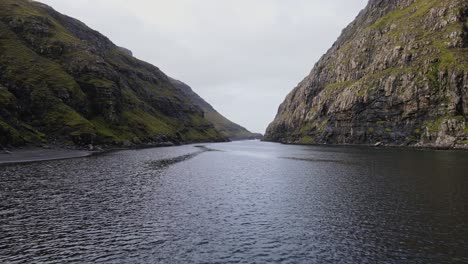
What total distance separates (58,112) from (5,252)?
15086 cm

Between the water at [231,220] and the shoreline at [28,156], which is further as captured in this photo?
the shoreline at [28,156]

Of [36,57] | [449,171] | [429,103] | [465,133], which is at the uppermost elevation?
[36,57]

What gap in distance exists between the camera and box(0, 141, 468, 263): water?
1123 inches

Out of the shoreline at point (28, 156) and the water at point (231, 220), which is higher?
the shoreline at point (28, 156)

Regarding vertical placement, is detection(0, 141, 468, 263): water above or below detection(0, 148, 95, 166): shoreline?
below

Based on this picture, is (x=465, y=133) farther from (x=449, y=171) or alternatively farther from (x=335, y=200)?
(x=335, y=200)

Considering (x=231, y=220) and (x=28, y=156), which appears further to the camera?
(x=28, y=156)

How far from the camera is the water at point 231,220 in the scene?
2853 cm

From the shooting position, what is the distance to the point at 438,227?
35562mm

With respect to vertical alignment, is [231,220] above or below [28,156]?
below

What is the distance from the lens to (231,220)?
39.7 m

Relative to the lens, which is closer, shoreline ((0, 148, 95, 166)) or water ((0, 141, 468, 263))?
water ((0, 141, 468, 263))

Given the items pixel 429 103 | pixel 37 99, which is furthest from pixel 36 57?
pixel 429 103

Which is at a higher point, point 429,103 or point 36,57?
point 36,57
